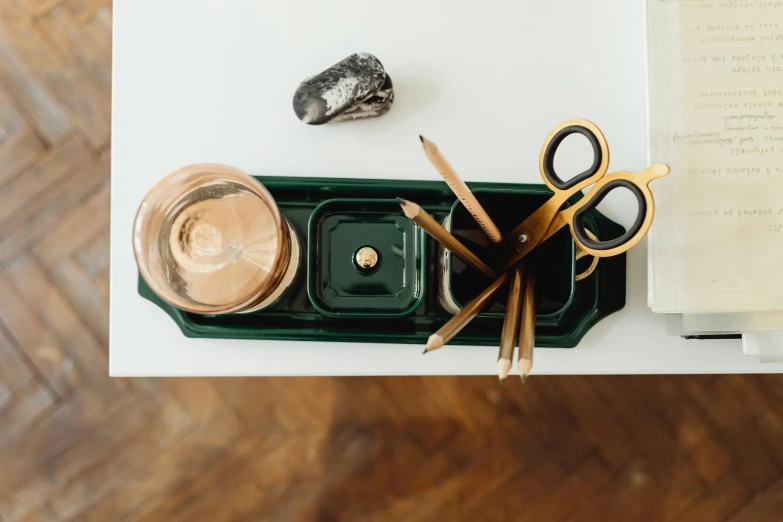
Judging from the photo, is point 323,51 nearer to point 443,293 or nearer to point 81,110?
point 443,293

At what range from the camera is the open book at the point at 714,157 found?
1.49 ft

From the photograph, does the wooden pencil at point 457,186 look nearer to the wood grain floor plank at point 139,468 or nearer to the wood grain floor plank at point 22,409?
the wood grain floor plank at point 139,468

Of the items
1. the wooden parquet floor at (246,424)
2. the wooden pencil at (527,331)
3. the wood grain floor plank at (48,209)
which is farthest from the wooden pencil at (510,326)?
the wood grain floor plank at (48,209)

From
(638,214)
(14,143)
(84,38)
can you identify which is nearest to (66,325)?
(14,143)

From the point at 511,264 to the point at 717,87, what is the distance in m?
0.24

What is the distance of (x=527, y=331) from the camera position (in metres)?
0.34

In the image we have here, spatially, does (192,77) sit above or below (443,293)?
above

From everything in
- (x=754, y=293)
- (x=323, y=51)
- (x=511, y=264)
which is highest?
(x=323, y=51)

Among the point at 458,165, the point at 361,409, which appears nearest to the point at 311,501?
the point at 361,409

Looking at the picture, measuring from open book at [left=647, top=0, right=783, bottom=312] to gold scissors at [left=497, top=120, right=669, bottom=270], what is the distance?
0.11 metres

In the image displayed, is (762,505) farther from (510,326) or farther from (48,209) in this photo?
(48,209)

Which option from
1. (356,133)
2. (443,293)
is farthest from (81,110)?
(443,293)

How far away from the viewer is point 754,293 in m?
0.45

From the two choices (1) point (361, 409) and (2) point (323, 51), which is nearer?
(2) point (323, 51)
